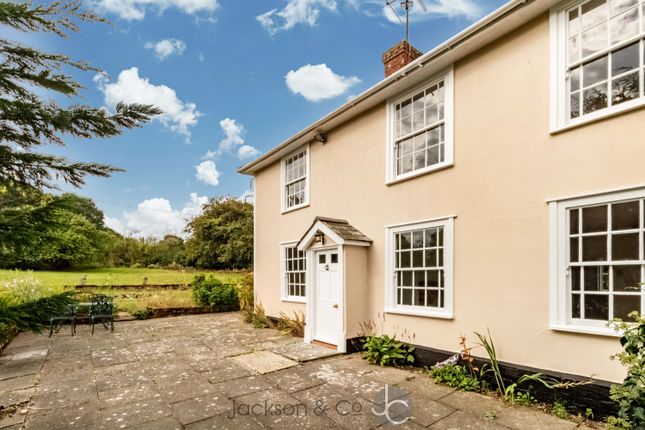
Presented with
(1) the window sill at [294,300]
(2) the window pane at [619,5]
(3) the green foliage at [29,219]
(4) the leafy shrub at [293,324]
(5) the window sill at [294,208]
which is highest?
(2) the window pane at [619,5]

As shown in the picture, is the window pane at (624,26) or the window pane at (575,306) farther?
the window pane at (575,306)

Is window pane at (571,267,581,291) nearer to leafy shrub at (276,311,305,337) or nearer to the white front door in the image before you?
the white front door

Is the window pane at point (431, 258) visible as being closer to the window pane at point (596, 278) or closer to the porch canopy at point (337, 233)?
the porch canopy at point (337, 233)

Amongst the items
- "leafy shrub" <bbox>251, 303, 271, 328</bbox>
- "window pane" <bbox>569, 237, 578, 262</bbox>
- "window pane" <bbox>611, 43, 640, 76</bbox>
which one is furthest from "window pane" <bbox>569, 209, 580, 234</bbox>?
"leafy shrub" <bbox>251, 303, 271, 328</bbox>

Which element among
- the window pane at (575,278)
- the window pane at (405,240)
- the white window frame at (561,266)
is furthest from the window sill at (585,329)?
the window pane at (405,240)

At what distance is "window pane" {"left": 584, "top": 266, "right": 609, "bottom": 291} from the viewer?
4.68m

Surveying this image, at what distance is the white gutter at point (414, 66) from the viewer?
17.6ft

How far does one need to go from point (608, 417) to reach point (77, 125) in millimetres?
7236

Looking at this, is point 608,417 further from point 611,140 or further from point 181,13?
point 181,13

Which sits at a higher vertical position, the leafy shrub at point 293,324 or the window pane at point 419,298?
the window pane at point 419,298

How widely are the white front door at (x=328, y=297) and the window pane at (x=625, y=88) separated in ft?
18.6

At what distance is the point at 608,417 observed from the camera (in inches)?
168

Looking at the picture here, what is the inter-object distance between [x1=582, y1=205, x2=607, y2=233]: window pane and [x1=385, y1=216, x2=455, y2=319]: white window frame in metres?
2.05

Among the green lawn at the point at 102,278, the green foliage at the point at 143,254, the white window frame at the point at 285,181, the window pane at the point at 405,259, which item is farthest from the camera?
the green foliage at the point at 143,254
